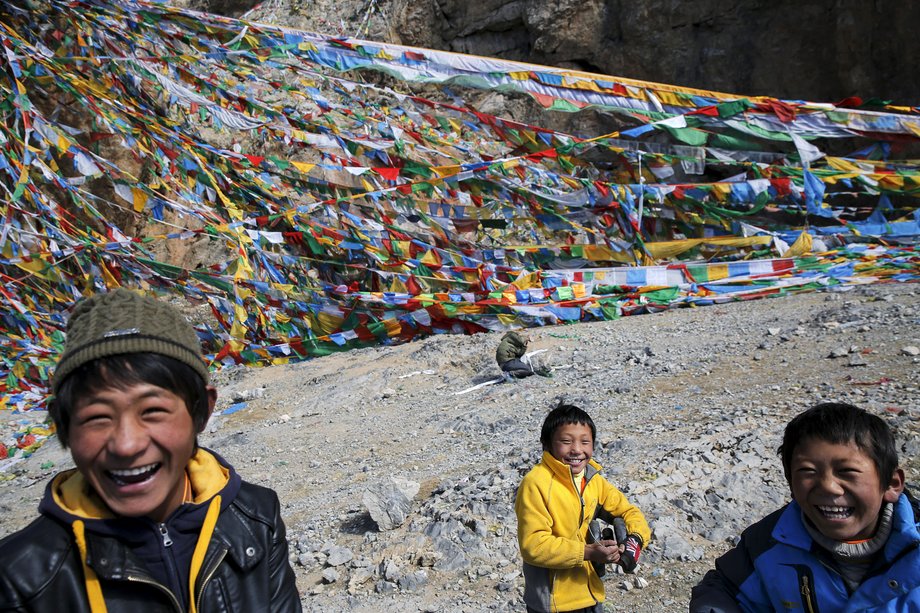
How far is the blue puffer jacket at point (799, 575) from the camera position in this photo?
1564 mm

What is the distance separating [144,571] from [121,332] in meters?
0.42

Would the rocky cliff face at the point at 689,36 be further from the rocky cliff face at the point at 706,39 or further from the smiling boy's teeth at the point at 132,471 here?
the smiling boy's teeth at the point at 132,471

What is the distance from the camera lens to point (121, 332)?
1.38 meters

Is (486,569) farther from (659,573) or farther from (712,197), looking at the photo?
(712,197)

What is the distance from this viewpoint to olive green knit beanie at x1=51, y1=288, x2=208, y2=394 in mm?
1367

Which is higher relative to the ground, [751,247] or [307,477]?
[751,247]

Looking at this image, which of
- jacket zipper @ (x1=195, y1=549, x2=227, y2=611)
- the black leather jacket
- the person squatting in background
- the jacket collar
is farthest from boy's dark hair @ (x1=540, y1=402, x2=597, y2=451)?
the person squatting in background

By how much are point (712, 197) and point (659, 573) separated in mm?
6211

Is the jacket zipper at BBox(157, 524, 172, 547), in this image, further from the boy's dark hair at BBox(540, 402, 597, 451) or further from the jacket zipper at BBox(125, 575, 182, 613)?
the boy's dark hair at BBox(540, 402, 597, 451)

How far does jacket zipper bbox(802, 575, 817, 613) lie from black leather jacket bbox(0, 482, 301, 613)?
3.56 feet

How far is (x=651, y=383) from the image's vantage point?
18.6 feet

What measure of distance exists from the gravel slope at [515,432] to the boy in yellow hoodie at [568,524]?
3.20 ft

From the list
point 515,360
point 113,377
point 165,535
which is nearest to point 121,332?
point 113,377

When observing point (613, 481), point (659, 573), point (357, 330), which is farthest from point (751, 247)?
point (659, 573)
